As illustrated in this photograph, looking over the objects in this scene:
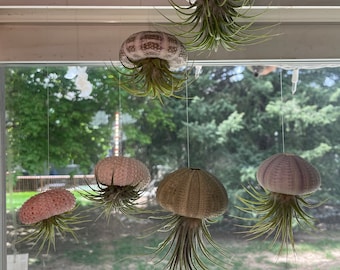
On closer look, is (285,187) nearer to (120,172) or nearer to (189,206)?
(189,206)

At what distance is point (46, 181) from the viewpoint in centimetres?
162

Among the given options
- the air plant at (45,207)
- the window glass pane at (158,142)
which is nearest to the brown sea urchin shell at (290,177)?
the air plant at (45,207)

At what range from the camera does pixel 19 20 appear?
1499 millimetres

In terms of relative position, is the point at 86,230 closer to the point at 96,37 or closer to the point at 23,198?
the point at 23,198

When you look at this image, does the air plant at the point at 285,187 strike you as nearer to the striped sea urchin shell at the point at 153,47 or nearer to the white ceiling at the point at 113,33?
the striped sea urchin shell at the point at 153,47

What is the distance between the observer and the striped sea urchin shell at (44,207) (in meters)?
1.04

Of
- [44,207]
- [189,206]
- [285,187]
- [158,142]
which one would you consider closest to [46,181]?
[158,142]

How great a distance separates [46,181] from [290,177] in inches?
40.8

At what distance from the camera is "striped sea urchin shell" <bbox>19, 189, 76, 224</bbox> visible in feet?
3.41

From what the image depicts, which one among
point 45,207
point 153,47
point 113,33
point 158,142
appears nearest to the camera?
point 153,47

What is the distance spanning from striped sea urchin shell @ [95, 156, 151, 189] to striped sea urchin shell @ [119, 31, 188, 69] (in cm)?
29

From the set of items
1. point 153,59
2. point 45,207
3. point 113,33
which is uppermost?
point 113,33

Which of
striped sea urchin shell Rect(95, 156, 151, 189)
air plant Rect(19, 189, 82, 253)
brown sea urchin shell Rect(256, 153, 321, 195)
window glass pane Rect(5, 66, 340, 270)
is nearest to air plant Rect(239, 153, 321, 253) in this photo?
brown sea urchin shell Rect(256, 153, 321, 195)

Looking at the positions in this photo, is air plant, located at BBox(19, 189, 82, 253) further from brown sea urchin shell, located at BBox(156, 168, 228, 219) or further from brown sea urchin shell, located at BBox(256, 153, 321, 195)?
brown sea urchin shell, located at BBox(256, 153, 321, 195)
